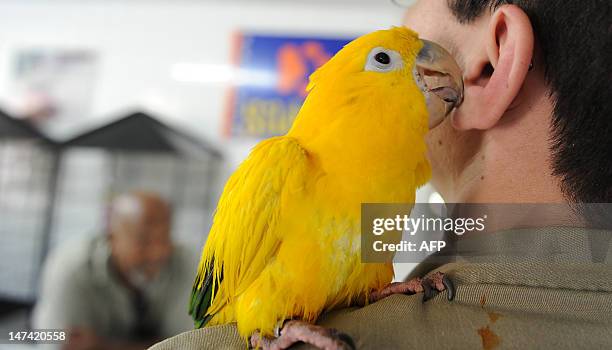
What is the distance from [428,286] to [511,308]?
0.09 metres

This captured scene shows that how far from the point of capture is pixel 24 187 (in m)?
2.53

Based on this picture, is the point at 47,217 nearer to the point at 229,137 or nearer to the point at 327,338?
the point at 229,137

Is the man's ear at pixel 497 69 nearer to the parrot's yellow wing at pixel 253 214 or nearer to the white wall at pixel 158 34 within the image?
the parrot's yellow wing at pixel 253 214

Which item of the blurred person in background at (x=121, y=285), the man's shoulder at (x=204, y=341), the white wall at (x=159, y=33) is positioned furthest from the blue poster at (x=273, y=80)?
the man's shoulder at (x=204, y=341)

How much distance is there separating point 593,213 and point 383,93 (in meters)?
0.29

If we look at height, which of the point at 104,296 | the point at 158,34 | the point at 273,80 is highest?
the point at 158,34

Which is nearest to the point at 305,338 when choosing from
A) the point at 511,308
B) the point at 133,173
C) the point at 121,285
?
the point at 511,308

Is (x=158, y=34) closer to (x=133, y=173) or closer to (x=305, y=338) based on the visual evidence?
(x=133, y=173)

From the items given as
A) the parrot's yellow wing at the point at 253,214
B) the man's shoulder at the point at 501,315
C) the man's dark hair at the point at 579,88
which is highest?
the man's dark hair at the point at 579,88

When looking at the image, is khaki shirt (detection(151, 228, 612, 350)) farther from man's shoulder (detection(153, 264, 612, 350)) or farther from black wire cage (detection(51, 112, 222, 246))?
black wire cage (detection(51, 112, 222, 246))

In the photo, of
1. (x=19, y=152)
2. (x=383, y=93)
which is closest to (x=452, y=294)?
(x=383, y=93)

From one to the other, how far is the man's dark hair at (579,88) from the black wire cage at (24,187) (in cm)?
258

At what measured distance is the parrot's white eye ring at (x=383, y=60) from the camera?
62 centimetres

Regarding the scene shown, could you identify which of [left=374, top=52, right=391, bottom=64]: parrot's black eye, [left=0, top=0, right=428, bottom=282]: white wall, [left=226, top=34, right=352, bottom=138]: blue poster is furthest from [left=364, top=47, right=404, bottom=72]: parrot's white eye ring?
[left=0, top=0, right=428, bottom=282]: white wall
